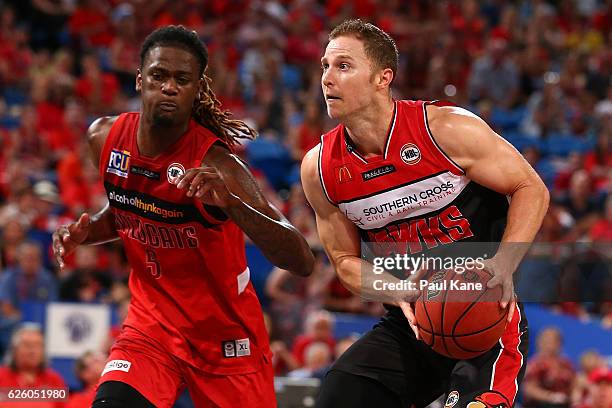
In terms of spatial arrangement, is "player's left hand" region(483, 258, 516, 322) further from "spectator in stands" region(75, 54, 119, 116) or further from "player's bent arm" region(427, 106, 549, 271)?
"spectator in stands" region(75, 54, 119, 116)

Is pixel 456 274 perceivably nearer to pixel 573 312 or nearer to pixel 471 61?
pixel 573 312

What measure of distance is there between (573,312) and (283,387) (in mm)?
3738

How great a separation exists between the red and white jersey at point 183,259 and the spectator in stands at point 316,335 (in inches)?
165

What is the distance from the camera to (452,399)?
4.27m

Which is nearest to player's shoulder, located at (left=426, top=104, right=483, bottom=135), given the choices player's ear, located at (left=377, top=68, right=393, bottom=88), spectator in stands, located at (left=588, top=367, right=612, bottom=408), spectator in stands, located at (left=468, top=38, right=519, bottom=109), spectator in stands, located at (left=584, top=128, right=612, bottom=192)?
player's ear, located at (left=377, top=68, right=393, bottom=88)

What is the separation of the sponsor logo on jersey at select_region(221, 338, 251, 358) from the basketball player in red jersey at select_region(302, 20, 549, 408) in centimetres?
39

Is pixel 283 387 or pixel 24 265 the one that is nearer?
pixel 283 387

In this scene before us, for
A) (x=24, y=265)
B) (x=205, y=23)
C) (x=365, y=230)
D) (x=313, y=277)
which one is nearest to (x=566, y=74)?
(x=205, y=23)

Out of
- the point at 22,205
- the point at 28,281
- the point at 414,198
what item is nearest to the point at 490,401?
the point at 414,198

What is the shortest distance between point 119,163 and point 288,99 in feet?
27.7

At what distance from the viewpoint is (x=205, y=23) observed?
1499cm

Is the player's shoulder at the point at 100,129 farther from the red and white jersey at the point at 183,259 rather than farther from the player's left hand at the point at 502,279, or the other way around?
the player's left hand at the point at 502,279

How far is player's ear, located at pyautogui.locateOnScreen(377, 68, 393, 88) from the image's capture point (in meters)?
4.62

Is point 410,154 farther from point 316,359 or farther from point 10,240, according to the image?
point 10,240
